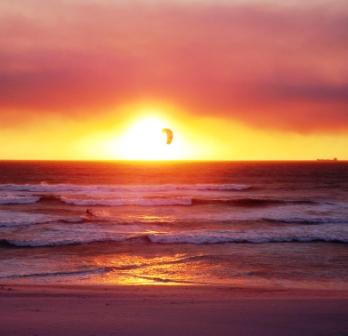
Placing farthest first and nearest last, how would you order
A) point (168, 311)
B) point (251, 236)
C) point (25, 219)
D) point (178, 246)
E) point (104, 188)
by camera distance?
point (104, 188) < point (25, 219) < point (251, 236) < point (178, 246) < point (168, 311)

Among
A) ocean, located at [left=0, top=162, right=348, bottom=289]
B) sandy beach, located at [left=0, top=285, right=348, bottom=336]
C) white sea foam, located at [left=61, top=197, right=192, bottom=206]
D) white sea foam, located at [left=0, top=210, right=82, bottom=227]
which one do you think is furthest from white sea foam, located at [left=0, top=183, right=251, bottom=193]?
sandy beach, located at [left=0, top=285, right=348, bottom=336]

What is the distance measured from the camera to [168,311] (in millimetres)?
8297

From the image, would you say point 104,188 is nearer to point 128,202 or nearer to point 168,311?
point 128,202

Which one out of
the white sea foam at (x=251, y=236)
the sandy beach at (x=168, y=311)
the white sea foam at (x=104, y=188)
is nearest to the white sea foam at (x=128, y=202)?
the white sea foam at (x=104, y=188)

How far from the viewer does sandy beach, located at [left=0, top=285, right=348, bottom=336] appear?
719 centimetres

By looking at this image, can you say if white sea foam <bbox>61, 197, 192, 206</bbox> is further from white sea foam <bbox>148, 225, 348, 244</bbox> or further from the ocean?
white sea foam <bbox>148, 225, 348, 244</bbox>

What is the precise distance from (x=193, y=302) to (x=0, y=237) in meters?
11.1

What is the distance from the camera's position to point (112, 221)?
78.0 ft

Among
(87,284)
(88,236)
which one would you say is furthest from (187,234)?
(87,284)

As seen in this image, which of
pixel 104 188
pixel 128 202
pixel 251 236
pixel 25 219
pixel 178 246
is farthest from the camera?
pixel 104 188

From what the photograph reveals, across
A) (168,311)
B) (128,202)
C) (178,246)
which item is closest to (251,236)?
(178,246)

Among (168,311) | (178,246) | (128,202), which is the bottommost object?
(178,246)

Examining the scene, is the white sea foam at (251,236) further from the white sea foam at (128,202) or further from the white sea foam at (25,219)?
the white sea foam at (128,202)

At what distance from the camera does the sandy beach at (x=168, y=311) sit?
719 cm
